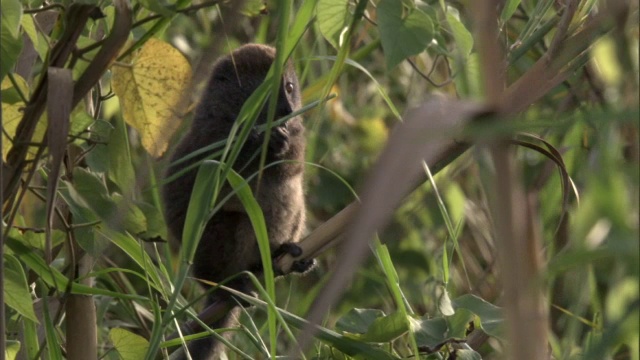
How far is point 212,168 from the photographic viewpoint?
1.81m

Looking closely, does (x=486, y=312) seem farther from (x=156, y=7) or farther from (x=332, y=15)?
(x=156, y=7)

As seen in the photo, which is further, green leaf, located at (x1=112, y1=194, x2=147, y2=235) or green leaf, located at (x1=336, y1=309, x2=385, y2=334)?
green leaf, located at (x1=336, y1=309, x2=385, y2=334)

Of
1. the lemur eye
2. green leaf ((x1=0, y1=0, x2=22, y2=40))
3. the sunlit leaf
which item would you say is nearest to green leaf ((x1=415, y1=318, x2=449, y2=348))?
the sunlit leaf

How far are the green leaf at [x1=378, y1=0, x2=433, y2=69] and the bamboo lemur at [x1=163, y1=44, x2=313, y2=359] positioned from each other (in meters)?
1.43

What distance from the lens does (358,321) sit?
1989 mm

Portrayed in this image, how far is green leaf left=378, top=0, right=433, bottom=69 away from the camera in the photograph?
5.18 ft

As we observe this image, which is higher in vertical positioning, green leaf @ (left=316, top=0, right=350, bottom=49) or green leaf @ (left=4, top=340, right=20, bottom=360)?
green leaf @ (left=316, top=0, right=350, bottom=49)

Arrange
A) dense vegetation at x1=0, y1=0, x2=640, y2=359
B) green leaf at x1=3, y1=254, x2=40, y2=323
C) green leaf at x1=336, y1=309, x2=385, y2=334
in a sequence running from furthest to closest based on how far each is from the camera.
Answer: green leaf at x1=336, y1=309, x2=385, y2=334 → green leaf at x1=3, y1=254, x2=40, y2=323 → dense vegetation at x1=0, y1=0, x2=640, y2=359

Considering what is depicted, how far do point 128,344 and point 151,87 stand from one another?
52cm

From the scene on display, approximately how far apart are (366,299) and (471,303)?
223cm

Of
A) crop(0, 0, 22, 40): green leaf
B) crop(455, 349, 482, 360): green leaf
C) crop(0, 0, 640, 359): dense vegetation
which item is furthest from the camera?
crop(455, 349, 482, 360): green leaf

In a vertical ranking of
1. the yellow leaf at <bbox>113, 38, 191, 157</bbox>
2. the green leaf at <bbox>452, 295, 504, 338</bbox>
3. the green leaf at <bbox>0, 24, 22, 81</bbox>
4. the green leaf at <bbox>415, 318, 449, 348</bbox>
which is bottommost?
the green leaf at <bbox>415, 318, 449, 348</bbox>

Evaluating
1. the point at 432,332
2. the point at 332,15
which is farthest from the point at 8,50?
the point at 432,332

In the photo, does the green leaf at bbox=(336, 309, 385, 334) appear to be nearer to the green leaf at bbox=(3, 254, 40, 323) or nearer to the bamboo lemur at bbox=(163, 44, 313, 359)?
the green leaf at bbox=(3, 254, 40, 323)
